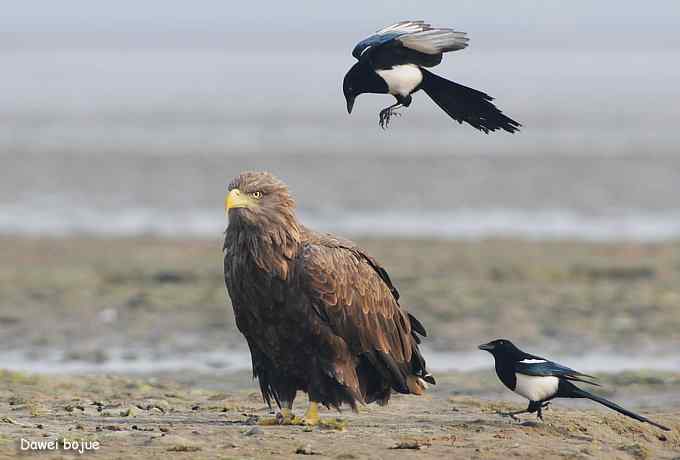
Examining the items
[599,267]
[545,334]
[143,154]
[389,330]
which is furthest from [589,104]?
[389,330]

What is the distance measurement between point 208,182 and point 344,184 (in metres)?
2.51

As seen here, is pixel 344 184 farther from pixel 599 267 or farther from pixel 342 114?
pixel 342 114

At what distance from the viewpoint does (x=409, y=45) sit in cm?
752

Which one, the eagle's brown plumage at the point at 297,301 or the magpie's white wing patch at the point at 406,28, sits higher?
the magpie's white wing patch at the point at 406,28

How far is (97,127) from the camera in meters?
38.3

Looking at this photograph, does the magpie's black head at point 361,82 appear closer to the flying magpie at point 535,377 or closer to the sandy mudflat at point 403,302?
the sandy mudflat at point 403,302

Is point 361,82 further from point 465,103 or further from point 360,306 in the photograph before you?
point 360,306

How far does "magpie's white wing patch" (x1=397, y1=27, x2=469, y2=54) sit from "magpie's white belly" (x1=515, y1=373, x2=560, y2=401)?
2.65 m

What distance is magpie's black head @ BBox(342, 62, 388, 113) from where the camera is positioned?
7727 mm

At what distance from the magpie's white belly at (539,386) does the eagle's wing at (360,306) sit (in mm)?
724

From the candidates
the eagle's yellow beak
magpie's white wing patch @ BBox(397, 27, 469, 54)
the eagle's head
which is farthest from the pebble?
magpie's white wing patch @ BBox(397, 27, 469, 54)

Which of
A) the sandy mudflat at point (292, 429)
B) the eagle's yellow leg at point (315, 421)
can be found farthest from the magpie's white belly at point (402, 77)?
the eagle's yellow leg at point (315, 421)

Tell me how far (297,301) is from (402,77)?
1.76m

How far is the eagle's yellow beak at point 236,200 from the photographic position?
8664 mm
